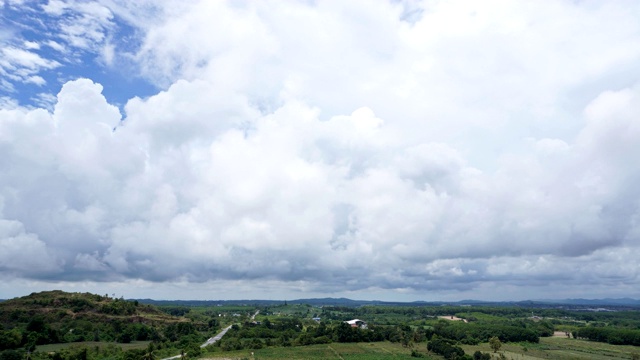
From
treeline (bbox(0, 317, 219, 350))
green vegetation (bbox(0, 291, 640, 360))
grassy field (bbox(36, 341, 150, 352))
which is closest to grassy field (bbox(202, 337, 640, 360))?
green vegetation (bbox(0, 291, 640, 360))

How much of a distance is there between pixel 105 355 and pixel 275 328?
71172mm

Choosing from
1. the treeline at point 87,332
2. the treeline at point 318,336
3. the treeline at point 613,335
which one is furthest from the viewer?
the treeline at point 613,335

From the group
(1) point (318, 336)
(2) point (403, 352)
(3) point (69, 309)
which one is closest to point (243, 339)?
(1) point (318, 336)

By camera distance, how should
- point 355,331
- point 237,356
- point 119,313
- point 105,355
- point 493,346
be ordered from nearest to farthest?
point 105,355 < point 237,356 < point 493,346 < point 355,331 < point 119,313

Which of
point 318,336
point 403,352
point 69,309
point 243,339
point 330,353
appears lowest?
point 403,352

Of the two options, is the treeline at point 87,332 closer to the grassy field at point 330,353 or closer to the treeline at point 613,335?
the grassy field at point 330,353

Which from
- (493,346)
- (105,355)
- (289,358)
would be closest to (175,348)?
(105,355)

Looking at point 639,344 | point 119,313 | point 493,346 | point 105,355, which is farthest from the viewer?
point 119,313

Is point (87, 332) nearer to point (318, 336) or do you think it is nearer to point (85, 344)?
point (85, 344)

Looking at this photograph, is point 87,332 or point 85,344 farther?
point 87,332

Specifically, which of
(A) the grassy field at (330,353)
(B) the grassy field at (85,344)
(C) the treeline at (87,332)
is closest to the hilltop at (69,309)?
(C) the treeline at (87,332)

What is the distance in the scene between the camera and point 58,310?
15175 cm

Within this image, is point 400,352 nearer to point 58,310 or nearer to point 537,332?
point 537,332

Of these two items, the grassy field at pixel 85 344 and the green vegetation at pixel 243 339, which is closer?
the grassy field at pixel 85 344
